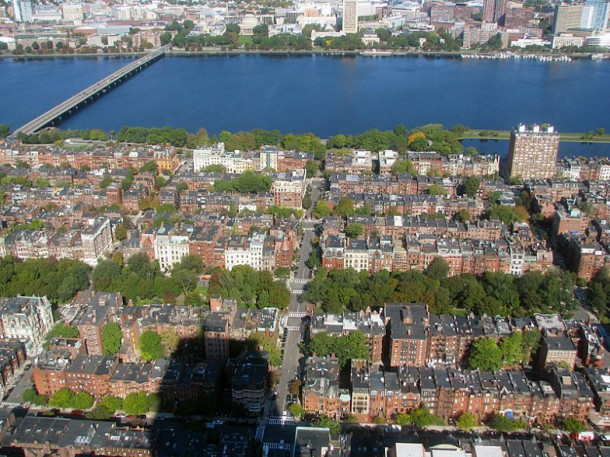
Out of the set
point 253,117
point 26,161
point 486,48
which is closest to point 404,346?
point 26,161

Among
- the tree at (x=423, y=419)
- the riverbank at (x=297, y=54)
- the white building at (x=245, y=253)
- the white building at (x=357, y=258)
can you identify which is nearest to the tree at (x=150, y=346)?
the white building at (x=245, y=253)

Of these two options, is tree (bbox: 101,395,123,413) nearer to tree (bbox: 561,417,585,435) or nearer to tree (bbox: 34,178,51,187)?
tree (bbox: 561,417,585,435)

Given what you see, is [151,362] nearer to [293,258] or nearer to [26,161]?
[293,258]

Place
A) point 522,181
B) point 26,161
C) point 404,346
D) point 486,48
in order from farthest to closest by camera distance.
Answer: point 486,48 < point 26,161 < point 522,181 < point 404,346

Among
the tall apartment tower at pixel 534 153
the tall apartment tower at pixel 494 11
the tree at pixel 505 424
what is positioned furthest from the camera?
the tall apartment tower at pixel 494 11

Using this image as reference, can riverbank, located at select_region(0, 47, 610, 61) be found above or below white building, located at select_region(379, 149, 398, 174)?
above

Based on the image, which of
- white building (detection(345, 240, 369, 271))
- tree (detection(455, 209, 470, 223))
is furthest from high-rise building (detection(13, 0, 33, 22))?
white building (detection(345, 240, 369, 271))

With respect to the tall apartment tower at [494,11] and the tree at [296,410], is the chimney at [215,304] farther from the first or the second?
the tall apartment tower at [494,11]
